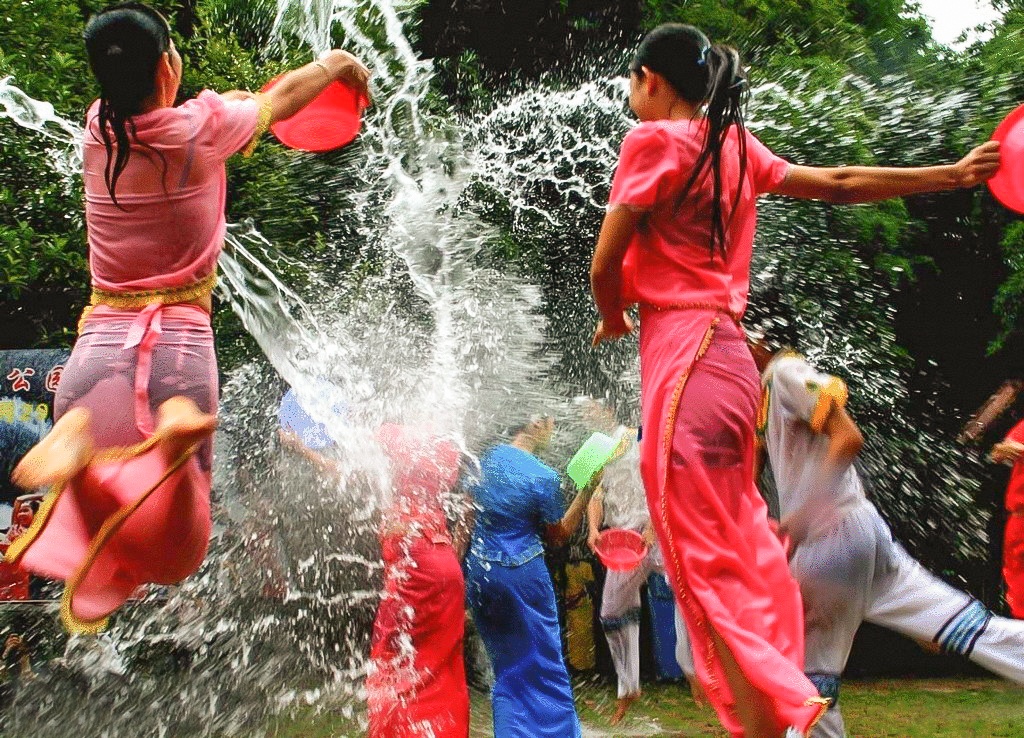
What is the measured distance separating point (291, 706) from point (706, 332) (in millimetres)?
4781

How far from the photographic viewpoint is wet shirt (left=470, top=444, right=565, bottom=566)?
17.5ft

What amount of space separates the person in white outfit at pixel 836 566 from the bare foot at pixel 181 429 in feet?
6.26

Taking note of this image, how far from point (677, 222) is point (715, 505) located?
30.5 inches

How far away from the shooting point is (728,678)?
300cm

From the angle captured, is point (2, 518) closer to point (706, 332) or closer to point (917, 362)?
point (706, 332)

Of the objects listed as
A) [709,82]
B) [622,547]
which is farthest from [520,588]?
[709,82]

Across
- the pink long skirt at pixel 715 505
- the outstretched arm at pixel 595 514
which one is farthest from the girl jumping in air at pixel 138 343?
the outstretched arm at pixel 595 514

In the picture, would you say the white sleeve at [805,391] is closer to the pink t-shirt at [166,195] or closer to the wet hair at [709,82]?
the wet hair at [709,82]

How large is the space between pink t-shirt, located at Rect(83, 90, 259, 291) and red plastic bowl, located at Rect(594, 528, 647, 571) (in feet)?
10.8

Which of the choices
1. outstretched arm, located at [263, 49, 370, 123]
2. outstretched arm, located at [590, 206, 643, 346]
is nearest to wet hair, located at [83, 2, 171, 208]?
outstretched arm, located at [263, 49, 370, 123]

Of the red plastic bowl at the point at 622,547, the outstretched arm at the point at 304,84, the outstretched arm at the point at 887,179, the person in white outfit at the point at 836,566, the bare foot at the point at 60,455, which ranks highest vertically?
the outstretched arm at the point at 304,84

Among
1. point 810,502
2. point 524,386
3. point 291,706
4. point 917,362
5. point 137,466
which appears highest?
point 137,466

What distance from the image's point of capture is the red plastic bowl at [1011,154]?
3510 mm

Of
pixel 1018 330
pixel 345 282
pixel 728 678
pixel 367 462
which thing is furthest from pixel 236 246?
pixel 1018 330
